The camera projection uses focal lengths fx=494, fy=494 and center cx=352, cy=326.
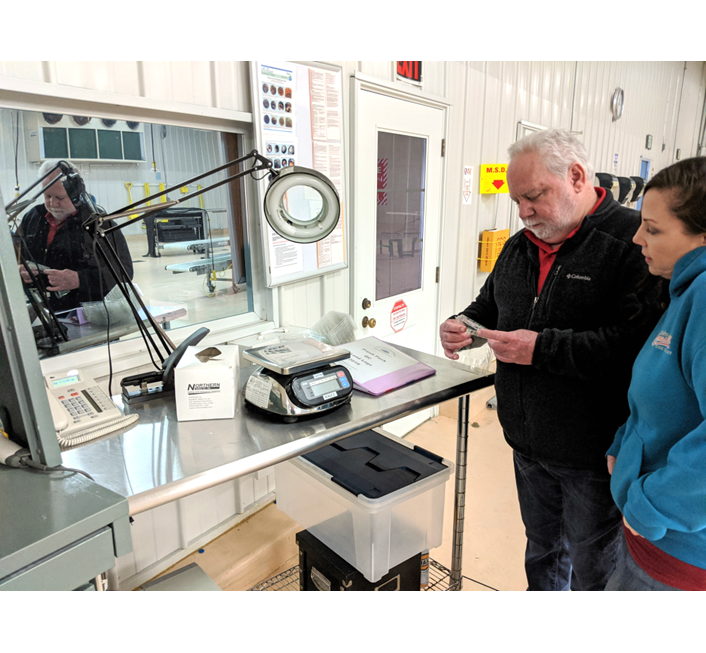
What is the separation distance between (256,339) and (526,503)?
4.01 feet

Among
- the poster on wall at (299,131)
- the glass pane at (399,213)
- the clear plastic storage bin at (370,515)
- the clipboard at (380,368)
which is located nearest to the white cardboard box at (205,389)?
the clipboard at (380,368)

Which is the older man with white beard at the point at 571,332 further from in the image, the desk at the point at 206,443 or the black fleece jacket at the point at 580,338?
the desk at the point at 206,443

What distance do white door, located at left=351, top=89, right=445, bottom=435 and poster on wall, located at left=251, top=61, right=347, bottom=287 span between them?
7.0 inches

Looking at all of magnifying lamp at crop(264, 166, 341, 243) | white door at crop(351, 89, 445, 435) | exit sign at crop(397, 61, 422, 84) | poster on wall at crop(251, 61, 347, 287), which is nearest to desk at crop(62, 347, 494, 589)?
magnifying lamp at crop(264, 166, 341, 243)

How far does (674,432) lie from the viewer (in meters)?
1.00

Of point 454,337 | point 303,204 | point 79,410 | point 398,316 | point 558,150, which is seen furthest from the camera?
point 398,316

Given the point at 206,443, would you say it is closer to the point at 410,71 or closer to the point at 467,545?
the point at 467,545

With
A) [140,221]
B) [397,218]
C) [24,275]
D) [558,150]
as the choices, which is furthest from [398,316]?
[24,275]

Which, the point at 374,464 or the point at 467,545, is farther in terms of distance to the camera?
the point at 467,545

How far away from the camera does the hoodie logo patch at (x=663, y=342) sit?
1.00 meters

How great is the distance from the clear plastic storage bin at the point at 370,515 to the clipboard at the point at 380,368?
1.08ft

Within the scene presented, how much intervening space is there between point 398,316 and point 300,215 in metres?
1.72

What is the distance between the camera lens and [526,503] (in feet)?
5.41

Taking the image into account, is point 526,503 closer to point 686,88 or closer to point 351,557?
point 351,557
